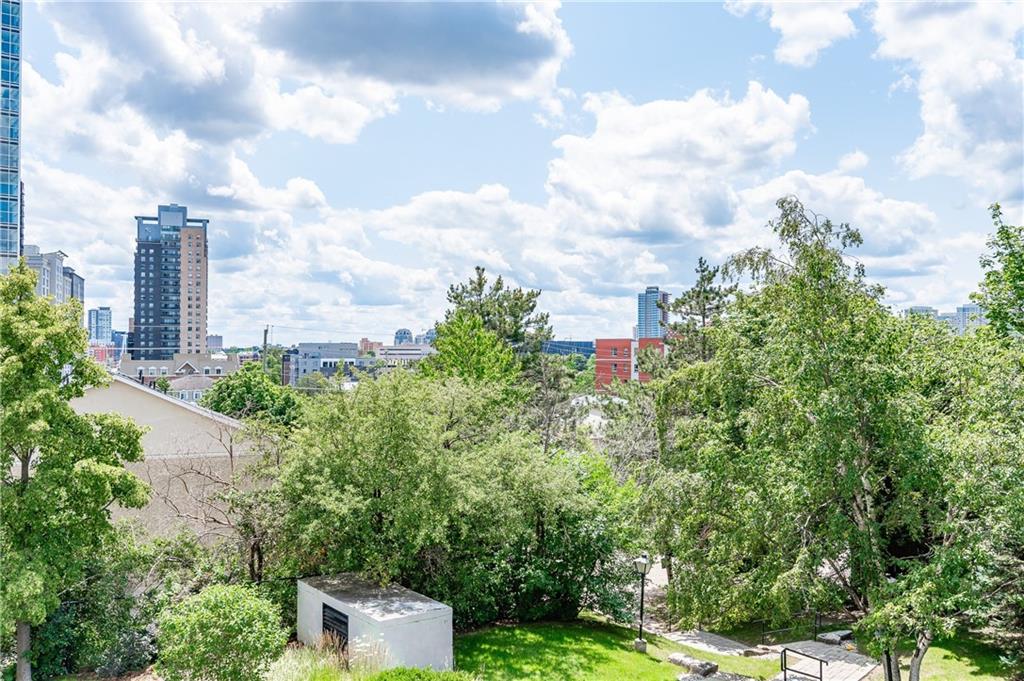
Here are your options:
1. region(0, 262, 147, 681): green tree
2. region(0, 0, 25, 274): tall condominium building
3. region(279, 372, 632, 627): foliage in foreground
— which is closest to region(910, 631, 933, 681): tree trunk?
region(279, 372, 632, 627): foliage in foreground

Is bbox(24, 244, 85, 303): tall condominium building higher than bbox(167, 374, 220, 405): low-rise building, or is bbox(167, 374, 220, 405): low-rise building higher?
bbox(24, 244, 85, 303): tall condominium building

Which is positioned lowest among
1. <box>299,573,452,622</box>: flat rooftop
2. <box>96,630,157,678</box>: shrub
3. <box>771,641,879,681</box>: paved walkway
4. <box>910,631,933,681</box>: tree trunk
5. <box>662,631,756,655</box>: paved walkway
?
<box>662,631,756,655</box>: paved walkway

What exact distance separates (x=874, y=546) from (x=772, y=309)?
12.1 feet

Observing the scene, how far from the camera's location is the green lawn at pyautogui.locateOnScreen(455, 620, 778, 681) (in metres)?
12.1

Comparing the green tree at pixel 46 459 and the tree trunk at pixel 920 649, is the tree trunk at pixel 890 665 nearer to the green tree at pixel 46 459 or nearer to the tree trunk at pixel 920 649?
the tree trunk at pixel 920 649

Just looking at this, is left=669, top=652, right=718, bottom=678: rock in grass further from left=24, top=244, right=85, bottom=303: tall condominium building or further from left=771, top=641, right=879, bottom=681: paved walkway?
left=24, top=244, right=85, bottom=303: tall condominium building

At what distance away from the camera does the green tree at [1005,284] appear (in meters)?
11.4

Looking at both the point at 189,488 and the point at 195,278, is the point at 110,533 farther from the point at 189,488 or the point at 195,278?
the point at 195,278

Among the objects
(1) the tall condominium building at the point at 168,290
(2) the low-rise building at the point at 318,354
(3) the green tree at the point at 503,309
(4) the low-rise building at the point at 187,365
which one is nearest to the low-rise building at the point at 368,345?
(2) the low-rise building at the point at 318,354

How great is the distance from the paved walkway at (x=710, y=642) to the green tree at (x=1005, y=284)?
8886 mm

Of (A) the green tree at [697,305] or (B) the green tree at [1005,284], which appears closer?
(B) the green tree at [1005,284]

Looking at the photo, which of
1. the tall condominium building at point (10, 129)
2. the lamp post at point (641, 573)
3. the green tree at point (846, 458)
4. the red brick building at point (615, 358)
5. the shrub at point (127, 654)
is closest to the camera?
the green tree at point (846, 458)

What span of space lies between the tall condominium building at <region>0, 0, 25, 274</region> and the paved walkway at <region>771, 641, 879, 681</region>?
181 feet

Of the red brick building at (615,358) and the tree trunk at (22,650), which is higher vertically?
the red brick building at (615,358)
